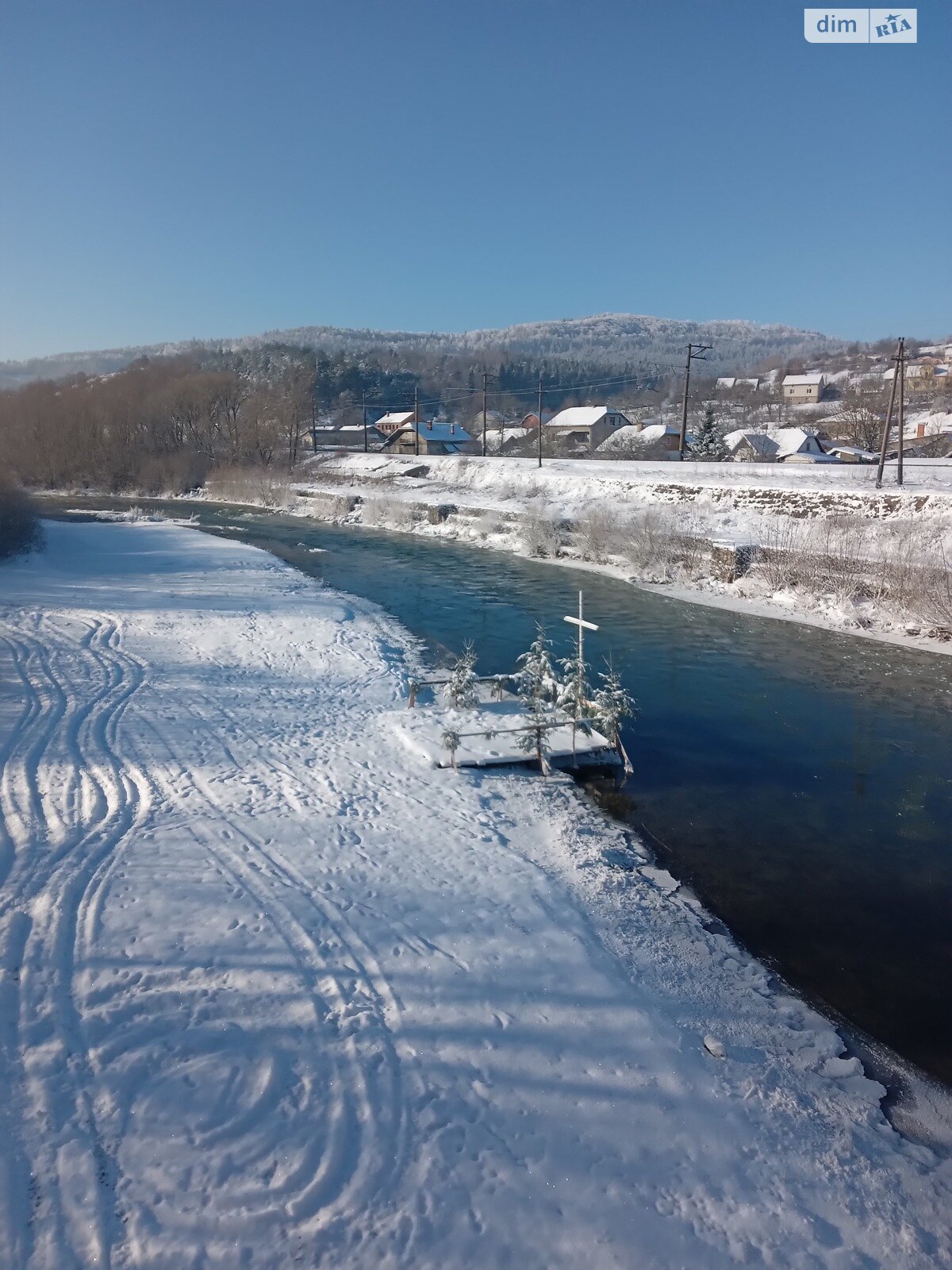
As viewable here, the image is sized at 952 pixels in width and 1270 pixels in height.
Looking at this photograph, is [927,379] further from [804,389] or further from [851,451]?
[851,451]

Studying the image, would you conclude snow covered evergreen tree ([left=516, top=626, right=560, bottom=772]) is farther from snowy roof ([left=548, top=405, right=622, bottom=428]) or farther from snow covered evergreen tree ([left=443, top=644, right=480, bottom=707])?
snowy roof ([left=548, top=405, right=622, bottom=428])

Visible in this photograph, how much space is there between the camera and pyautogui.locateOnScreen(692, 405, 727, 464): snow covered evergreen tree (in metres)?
38.4

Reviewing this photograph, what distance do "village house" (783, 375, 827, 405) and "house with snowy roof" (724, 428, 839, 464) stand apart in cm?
3895

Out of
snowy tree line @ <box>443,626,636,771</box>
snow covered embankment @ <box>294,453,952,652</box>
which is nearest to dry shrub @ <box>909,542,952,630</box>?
snow covered embankment @ <box>294,453,952,652</box>

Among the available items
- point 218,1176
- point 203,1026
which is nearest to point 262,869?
point 203,1026

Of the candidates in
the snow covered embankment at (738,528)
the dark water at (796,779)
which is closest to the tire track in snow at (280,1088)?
the dark water at (796,779)

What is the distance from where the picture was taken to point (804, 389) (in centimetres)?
7944

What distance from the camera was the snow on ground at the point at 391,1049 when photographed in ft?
11.7

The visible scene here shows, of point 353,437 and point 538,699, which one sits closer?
point 538,699

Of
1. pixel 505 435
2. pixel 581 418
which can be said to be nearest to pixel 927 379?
pixel 581 418

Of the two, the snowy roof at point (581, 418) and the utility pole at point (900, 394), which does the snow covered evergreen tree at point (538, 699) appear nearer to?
the utility pole at point (900, 394)

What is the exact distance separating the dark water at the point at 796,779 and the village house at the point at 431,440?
39.3 meters

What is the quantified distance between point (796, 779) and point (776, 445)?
37616 millimetres

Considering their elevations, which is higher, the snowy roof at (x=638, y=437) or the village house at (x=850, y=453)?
the snowy roof at (x=638, y=437)
